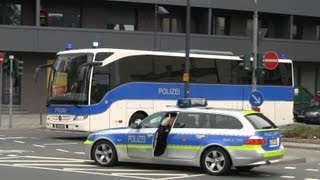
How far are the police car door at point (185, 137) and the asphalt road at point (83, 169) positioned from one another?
0.45 metres

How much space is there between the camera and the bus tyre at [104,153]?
15.1 meters

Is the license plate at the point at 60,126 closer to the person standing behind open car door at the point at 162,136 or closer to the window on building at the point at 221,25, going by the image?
the person standing behind open car door at the point at 162,136

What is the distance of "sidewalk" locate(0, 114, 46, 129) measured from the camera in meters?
30.0

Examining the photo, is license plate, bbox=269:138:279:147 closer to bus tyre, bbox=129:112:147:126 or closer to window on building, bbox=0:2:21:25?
bus tyre, bbox=129:112:147:126

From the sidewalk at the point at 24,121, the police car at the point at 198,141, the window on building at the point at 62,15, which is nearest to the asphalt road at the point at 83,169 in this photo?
the police car at the point at 198,141

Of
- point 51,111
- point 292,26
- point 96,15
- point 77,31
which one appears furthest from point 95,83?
point 292,26

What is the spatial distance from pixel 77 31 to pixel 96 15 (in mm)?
3116

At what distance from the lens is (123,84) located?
76.5 ft

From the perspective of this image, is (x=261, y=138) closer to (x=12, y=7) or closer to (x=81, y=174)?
(x=81, y=174)

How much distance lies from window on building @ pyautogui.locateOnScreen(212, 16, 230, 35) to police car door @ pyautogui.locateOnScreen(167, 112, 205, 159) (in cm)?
3062

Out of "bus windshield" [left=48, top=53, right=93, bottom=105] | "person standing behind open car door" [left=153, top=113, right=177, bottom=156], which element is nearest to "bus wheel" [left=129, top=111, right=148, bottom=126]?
"bus windshield" [left=48, top=53, right=93, bottom=105]

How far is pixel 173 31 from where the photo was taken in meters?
43.2

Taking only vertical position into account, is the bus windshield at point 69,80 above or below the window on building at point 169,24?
below

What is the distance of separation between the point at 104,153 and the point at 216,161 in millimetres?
2895
